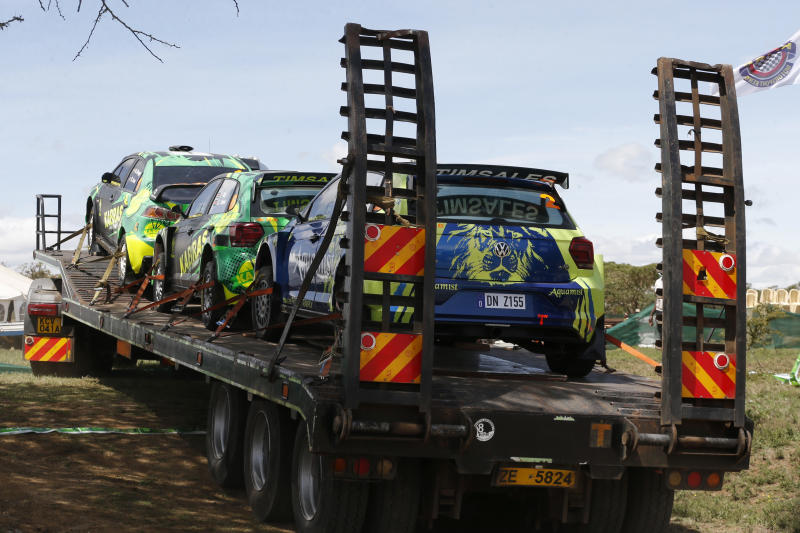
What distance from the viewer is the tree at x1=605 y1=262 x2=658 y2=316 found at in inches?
1982

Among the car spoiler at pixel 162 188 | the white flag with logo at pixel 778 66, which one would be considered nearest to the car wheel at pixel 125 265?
the car spoiler at pixel 162 188

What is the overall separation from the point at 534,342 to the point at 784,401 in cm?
578

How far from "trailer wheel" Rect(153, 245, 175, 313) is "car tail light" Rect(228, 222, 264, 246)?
286cm

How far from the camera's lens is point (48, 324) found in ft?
51.8

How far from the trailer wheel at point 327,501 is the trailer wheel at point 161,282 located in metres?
6.06

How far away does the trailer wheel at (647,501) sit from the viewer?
6715 mm

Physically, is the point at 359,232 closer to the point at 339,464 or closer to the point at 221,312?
the point at 339,464

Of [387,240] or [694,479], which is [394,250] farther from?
[694,479]

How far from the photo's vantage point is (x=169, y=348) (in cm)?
967

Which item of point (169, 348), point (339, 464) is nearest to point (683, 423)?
point (339, 464)

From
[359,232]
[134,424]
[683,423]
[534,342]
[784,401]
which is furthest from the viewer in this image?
[784,401]

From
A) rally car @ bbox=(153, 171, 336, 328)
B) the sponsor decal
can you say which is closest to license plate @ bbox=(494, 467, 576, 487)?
the sponsor decal

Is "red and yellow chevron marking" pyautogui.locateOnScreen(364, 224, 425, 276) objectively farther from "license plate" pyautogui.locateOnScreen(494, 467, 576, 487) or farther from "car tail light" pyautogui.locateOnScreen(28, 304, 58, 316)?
"car tail light" pyautogui.locateOnScreen(28, 304, 58, 316)

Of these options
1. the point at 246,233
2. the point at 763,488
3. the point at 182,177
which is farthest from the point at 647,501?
the point at 182,177
